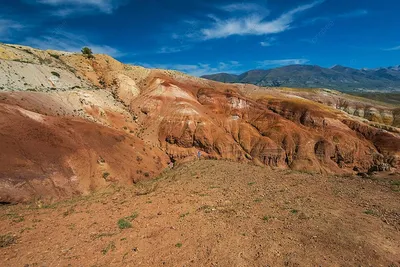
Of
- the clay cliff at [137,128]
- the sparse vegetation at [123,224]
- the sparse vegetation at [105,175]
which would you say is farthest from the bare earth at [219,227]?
the clay cliff at [137,128]

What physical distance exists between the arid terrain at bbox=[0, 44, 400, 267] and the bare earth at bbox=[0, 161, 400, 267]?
75 millimetres

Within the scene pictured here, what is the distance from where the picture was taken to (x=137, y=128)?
35312 millimetres

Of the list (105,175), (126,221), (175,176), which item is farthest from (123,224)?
(175,176)

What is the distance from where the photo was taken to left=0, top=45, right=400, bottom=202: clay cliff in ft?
65.1

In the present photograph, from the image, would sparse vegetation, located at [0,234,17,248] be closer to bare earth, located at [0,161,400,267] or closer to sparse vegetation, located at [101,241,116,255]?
bare earth, located at [0,161,400,267]

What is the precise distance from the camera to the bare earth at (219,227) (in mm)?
9914

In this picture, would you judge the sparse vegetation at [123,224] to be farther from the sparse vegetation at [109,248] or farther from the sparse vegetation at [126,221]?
the sparse vegetation at [109,248]

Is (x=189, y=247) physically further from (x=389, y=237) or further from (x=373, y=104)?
(x=373, y=104)

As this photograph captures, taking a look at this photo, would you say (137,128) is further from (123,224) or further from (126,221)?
(123,224)

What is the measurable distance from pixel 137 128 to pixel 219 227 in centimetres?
2549

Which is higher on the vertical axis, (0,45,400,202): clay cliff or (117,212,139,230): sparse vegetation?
(0,45,400,202): clay cliff

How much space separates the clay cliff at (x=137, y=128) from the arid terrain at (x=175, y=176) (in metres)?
0.17

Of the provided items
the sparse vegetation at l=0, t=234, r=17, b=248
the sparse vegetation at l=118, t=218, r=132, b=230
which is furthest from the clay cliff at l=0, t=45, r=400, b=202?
the sparse vegetation at l=118, t=218, r=132, b=230

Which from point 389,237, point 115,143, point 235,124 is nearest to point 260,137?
point 235,124
